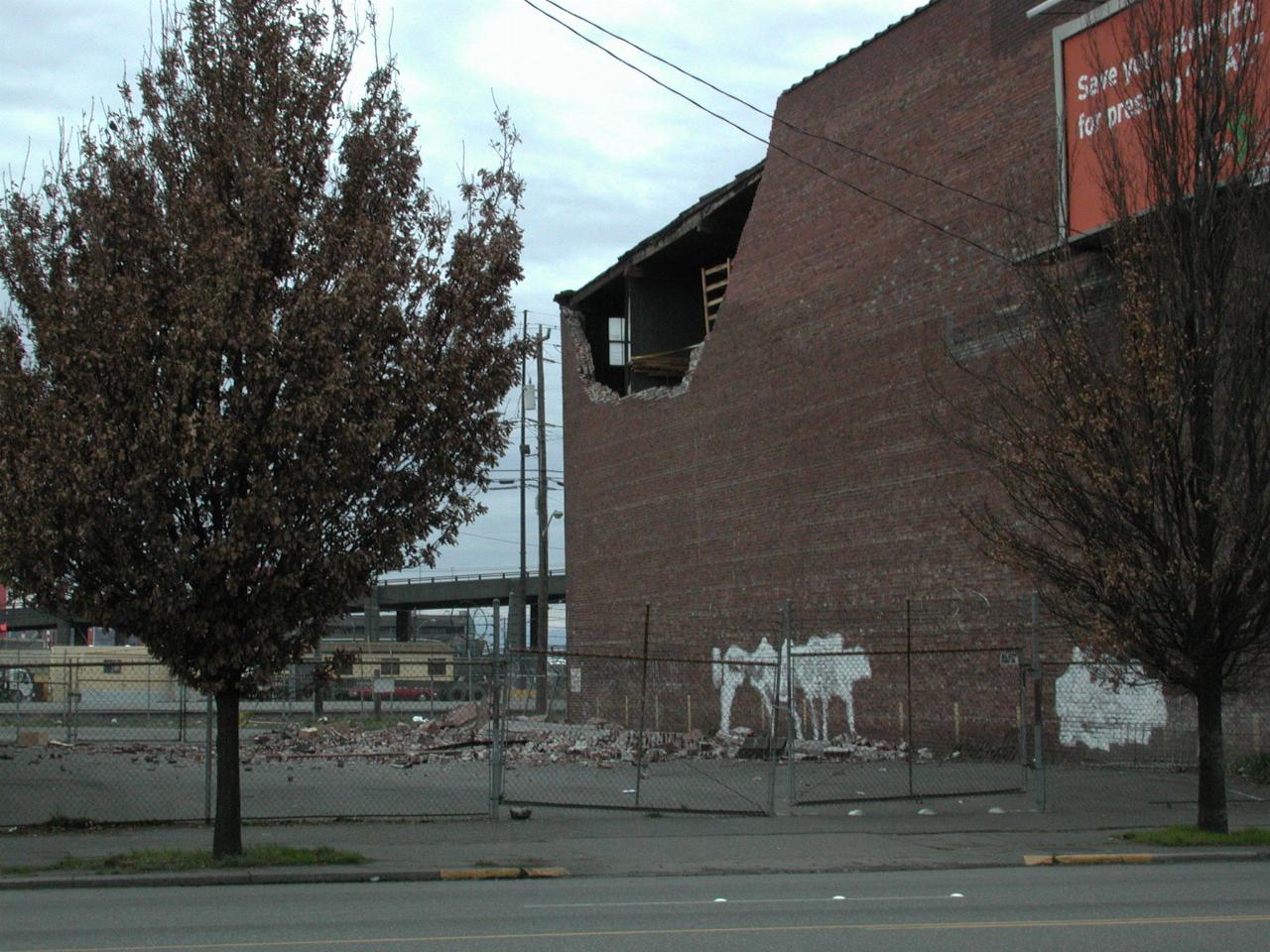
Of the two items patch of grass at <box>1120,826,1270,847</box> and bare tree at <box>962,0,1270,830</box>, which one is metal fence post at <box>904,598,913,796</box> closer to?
patch of grass at <box>1120,826,1270,847</box>

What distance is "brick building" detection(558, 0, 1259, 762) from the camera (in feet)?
82.8

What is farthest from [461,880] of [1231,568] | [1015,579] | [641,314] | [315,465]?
[641,314]

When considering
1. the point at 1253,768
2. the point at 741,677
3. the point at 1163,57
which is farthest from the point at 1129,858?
the point at 741,677

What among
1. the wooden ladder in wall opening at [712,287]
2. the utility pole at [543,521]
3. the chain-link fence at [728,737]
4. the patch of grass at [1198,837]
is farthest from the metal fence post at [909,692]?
the utility pole at [543,521]

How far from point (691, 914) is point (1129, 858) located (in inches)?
239

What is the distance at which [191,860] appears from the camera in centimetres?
1312

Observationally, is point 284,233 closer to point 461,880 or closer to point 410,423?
point 410,423

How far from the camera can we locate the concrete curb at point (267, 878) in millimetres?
12281

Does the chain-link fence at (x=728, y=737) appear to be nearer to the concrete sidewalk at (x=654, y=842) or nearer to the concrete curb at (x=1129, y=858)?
the concrete sidewalk at (x=654, y=842)

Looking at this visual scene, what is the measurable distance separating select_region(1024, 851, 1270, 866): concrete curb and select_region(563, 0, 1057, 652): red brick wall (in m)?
10.1

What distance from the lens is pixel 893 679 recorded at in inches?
1069

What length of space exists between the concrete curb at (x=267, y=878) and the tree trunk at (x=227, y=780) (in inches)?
17.8

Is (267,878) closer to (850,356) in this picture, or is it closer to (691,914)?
(691,914)

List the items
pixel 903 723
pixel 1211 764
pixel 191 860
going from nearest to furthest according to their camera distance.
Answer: pixel 191 860 < pixel 1211 764 < pixel 903 723
